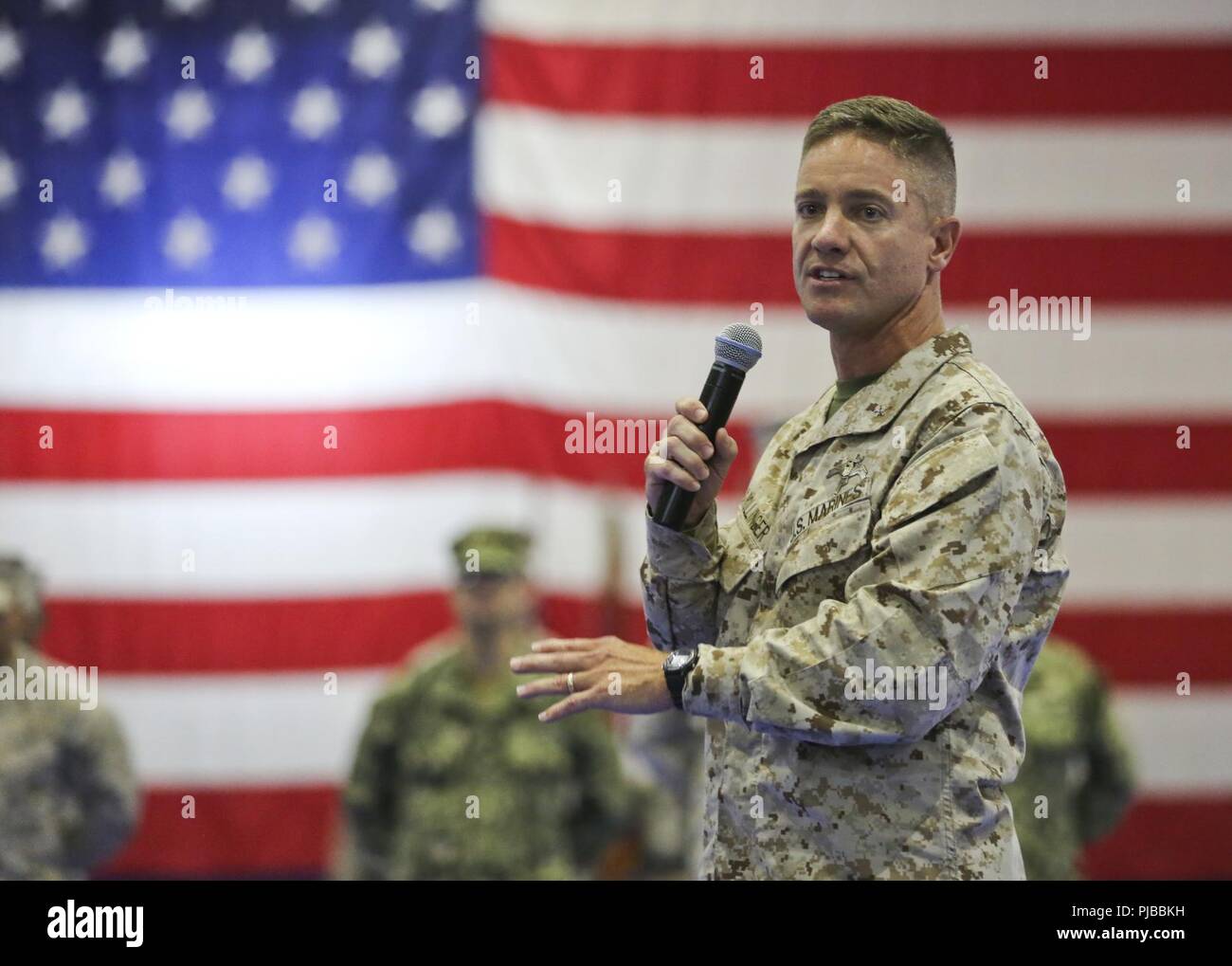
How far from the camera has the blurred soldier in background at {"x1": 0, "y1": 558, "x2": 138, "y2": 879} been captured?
369 cm

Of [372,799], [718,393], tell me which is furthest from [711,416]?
[372,799]

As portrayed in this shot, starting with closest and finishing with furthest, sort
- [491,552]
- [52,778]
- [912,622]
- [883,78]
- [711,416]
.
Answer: [912,622]
[711,416]
[52,778]
[491,552]
[883,78]

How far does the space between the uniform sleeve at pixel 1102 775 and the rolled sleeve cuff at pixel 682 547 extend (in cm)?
236

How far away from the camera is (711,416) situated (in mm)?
1753

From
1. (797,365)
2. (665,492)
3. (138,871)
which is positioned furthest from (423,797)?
(665,492)

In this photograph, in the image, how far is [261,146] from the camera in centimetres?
434

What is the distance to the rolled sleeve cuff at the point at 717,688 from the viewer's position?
1577mm

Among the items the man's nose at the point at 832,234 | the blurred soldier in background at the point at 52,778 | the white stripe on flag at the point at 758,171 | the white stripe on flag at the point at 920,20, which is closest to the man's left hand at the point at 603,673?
the man's nose at the point at 832,234

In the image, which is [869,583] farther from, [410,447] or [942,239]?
[410,447]

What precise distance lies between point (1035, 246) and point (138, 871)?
3.04m

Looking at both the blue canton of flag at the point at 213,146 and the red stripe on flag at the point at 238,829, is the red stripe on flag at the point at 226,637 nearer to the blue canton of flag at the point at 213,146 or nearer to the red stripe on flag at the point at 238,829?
the red stripe on flag at the point at 238,829

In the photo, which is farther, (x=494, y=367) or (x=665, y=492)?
(x=494, y=367)

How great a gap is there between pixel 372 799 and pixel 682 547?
2.26m

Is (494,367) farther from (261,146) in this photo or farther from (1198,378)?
(1198,378)
